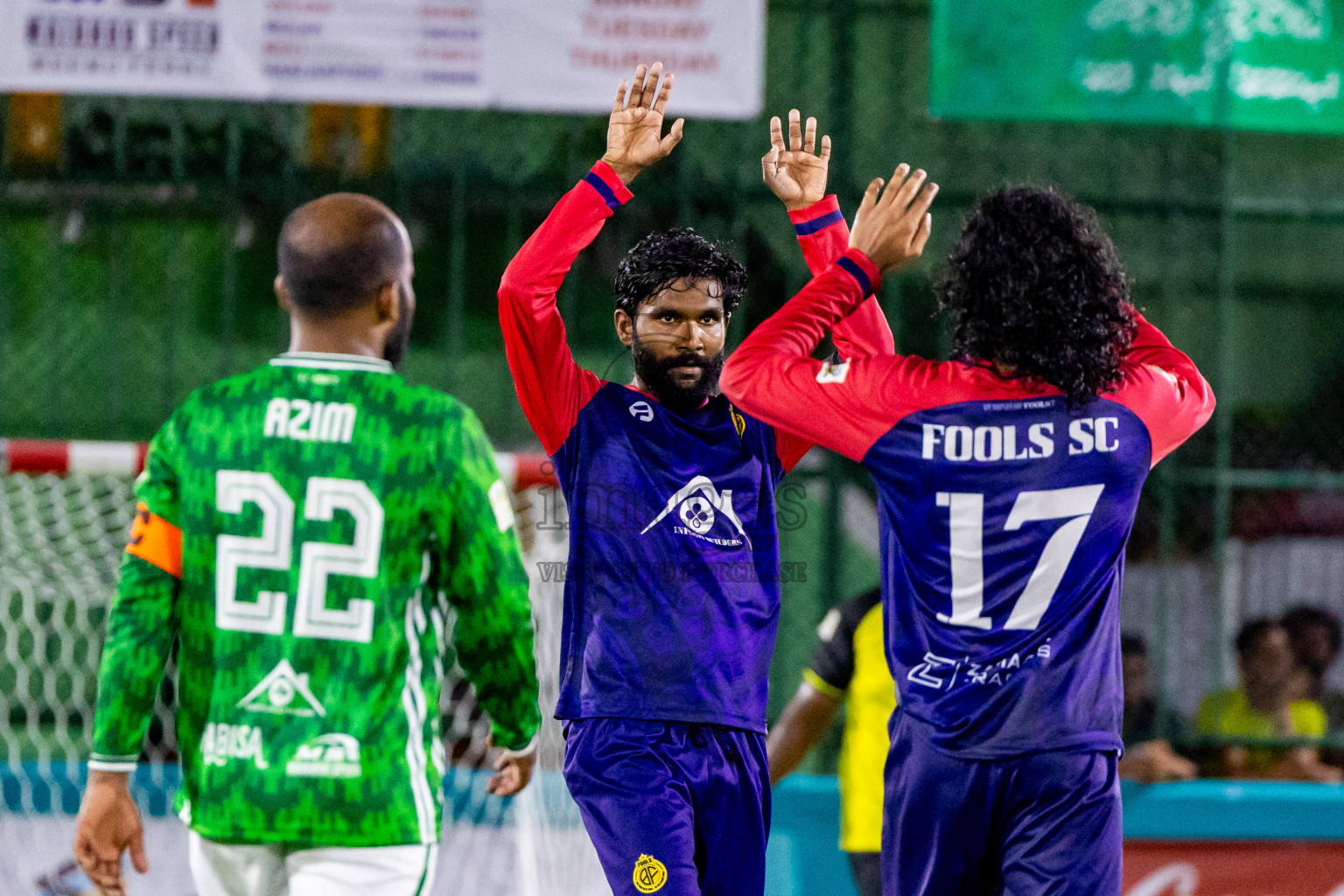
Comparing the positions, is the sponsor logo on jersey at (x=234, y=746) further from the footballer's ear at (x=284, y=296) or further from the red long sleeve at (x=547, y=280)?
the red long sleeve at (x=547, y=280)

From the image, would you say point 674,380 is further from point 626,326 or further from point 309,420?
point 309,420

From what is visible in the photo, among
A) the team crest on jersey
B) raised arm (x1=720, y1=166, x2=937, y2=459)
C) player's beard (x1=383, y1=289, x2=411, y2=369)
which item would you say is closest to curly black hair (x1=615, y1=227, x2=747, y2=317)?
the team crest on jersey

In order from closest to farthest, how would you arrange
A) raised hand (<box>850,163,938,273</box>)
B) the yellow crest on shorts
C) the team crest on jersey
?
raised hand (<box>850,163,938,273</box>) < the yellow crest on shorts < the team crest on jersey

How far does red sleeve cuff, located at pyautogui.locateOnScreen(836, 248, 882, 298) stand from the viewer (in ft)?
9.46

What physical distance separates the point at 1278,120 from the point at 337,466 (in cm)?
558

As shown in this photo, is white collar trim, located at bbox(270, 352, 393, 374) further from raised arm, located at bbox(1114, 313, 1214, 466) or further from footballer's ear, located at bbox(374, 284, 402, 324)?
raised arm, located at bbox(1114, 313, 1214, 466)

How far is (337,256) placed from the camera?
253cm

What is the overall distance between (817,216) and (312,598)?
61.9 inches

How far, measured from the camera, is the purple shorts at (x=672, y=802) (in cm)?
311

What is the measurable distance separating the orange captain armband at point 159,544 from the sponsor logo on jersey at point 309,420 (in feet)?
0.86

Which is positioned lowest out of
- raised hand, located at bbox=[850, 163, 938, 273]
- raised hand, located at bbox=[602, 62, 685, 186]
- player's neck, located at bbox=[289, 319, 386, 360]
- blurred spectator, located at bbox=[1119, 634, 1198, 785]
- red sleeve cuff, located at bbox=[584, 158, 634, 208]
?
blurred spectator, located at bbox=[1119, 634, 1198, 785]

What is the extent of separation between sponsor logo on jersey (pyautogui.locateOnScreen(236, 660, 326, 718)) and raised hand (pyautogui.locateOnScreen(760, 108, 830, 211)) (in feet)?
5.40

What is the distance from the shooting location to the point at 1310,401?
7273mm

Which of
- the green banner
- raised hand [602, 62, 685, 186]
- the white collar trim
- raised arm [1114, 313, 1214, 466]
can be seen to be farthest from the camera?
the green banner
